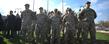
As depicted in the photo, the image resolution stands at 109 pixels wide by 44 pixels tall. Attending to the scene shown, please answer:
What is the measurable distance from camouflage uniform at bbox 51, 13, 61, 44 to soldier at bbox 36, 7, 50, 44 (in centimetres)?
44

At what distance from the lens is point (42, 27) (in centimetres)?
1647

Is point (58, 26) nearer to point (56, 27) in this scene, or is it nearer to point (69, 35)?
point (56, 27)

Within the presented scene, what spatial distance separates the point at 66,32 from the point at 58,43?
69 centimetres

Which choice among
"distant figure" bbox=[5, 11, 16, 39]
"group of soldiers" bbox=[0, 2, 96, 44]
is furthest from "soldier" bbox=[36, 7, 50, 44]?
"distant figure" bbox=[5, 11, 16, 39]

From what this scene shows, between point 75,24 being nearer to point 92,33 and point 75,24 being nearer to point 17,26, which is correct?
point 92,33

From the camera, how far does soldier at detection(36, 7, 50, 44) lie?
16.4 m

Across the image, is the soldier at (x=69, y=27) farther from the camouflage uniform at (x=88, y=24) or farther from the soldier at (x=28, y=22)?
the soldier at (x=28, y=22)

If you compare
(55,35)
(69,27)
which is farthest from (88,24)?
(55,35)

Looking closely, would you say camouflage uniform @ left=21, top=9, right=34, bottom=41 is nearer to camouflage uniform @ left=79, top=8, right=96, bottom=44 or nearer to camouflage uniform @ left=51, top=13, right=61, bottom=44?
camouflage uniform @ left=51, top=13, right=61, bottom=44

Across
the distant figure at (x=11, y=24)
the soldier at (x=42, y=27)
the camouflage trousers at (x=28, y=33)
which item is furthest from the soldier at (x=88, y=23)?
the distant figure at (x=11, y=24)

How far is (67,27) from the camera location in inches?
625

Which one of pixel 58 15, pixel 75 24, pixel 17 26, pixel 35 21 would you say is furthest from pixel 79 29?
pixel 17 26

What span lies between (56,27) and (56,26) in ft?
0.17

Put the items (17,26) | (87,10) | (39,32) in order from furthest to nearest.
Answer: (17,26) → (39,32) → (87,10)
